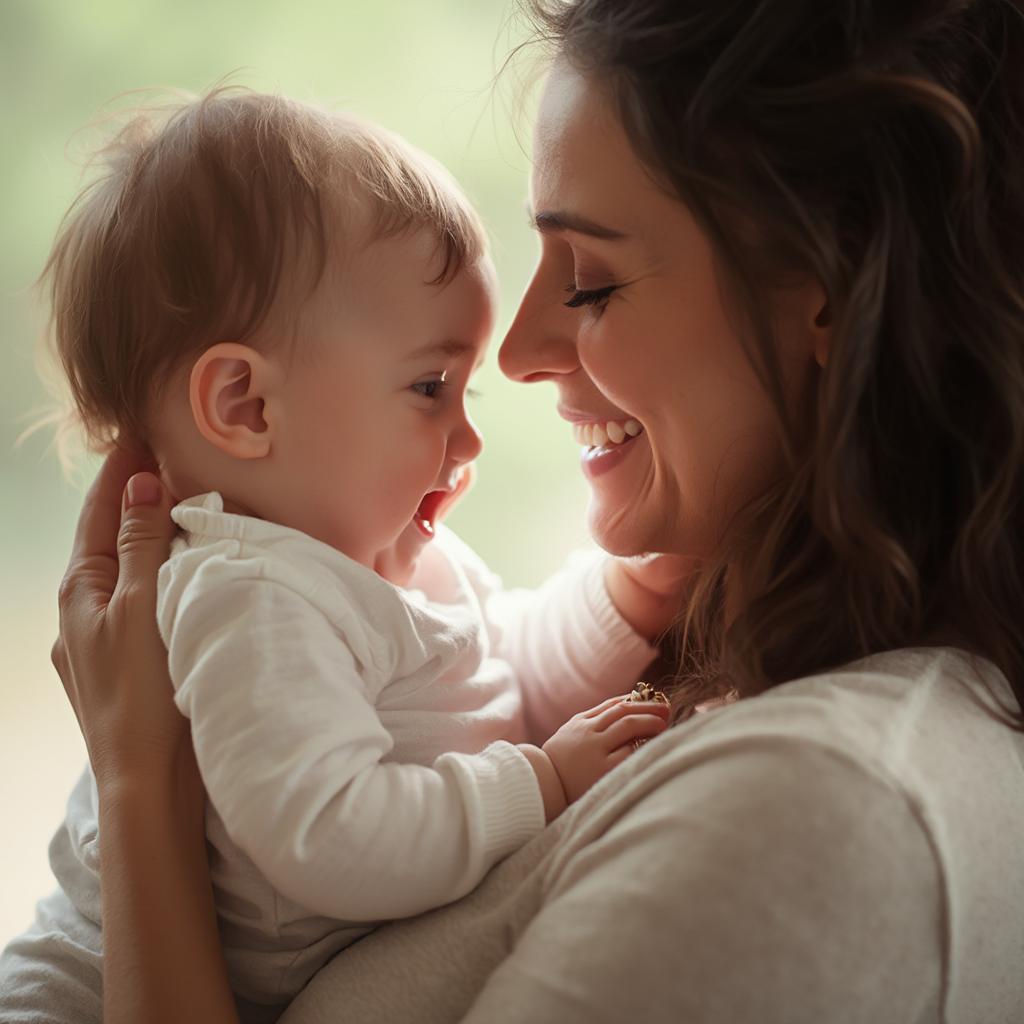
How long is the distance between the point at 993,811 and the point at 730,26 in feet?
2.59

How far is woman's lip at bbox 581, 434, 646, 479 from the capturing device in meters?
1.46

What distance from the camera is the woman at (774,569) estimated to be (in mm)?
824

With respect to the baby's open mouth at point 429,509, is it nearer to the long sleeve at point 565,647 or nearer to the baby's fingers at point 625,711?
the long sleeve at point 565,647

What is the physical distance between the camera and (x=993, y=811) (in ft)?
2.98

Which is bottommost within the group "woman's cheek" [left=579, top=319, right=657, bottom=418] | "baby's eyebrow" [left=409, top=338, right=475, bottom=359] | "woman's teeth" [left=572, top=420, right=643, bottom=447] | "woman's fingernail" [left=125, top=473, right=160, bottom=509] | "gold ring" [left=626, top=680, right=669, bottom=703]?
"gold ring" [left=626, top=680, right=669, bottom=703]

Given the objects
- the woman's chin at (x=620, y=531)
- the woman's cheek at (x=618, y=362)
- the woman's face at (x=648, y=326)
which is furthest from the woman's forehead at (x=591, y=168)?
the woman's chin at (x=620, y=531)

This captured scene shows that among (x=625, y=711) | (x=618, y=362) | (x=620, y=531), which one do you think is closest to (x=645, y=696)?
(x=625, y=711)

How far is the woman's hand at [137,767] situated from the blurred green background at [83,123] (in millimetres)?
859

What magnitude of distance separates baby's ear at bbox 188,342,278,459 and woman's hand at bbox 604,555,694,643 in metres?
0.66

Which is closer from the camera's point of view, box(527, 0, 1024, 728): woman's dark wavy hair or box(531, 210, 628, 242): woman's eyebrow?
box(527, 0, 1024, 728): woman's dark wavy hair

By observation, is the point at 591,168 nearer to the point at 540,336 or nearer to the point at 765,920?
the point at 540,336

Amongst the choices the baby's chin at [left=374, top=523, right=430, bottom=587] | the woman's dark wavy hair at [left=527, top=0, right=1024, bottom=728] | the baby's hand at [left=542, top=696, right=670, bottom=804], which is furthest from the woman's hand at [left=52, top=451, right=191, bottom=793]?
the woman's dark wavy hair at [left=527, top=0, right=1024, bottom=728]

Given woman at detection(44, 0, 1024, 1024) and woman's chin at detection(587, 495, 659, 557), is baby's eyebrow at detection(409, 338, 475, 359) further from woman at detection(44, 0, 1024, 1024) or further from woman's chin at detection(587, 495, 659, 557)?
woman's chin at detection(587, 495, 659, 557)

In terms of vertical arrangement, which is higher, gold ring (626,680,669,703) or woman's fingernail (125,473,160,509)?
woman's fingernail (125,473,160,509)
